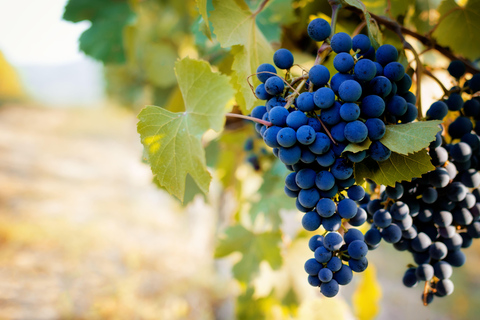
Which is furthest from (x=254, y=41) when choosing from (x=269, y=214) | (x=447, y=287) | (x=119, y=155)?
(x=119, y=155)

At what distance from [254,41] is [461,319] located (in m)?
4.89

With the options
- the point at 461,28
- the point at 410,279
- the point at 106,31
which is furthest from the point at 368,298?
the point at 106,31

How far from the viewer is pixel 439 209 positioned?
476 millimetres

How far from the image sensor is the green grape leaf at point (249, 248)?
1.05 meters

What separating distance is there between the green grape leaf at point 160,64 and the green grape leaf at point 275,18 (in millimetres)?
656

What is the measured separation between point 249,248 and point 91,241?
10.7 ft

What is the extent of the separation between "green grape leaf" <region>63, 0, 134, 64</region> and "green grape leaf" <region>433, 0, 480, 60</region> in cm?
91

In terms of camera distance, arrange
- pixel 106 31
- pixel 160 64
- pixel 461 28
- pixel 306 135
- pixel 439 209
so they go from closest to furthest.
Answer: pixel 306 135
pixel 439 209
pixel 461 28
pixel 106 31
pixel 160 64

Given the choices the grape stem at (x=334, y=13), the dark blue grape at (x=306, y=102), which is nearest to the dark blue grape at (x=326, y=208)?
the dark blue grape at (x=306, y=102)

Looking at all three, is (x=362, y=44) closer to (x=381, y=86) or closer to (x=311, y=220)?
(x=381, y=86)

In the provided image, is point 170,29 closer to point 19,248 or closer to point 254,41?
point 254,41

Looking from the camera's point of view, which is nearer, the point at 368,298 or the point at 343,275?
the point at 343,275

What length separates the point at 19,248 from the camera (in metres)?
3.25

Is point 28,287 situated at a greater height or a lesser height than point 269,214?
lesser
